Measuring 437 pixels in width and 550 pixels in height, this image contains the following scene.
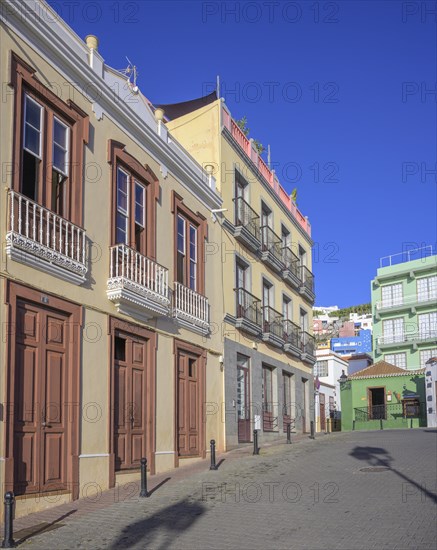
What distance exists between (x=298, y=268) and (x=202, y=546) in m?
20.5

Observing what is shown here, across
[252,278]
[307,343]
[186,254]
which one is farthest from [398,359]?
[186,254]

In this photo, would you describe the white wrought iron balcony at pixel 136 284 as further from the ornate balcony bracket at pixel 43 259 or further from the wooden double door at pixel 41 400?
the wooden double door at pixel 41 400

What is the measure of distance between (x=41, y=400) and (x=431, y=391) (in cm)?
3006

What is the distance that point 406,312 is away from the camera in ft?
162

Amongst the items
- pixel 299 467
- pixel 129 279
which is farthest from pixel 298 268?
pixel 129 279

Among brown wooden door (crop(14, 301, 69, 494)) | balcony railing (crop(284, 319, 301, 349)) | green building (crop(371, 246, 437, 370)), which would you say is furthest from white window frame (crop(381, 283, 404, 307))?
brown wooden door (crop(14, 301, 69, 494))

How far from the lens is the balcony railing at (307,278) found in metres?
29.8

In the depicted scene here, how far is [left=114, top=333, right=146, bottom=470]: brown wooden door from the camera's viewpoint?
13859mm

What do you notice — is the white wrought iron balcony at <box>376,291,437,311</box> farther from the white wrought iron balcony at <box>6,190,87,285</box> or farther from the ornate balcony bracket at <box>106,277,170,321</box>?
the white wrought iron balcony at <box>6,190,87,285</box>

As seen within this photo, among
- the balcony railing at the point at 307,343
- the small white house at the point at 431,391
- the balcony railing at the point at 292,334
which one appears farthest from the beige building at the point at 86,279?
the small white house at the point at 431,391

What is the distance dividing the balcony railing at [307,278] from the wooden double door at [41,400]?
18.4 meters

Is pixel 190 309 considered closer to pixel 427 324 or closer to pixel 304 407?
pixel 304 407

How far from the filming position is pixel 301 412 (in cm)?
A: 2834

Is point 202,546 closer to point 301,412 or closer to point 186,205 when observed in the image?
point 186,205
